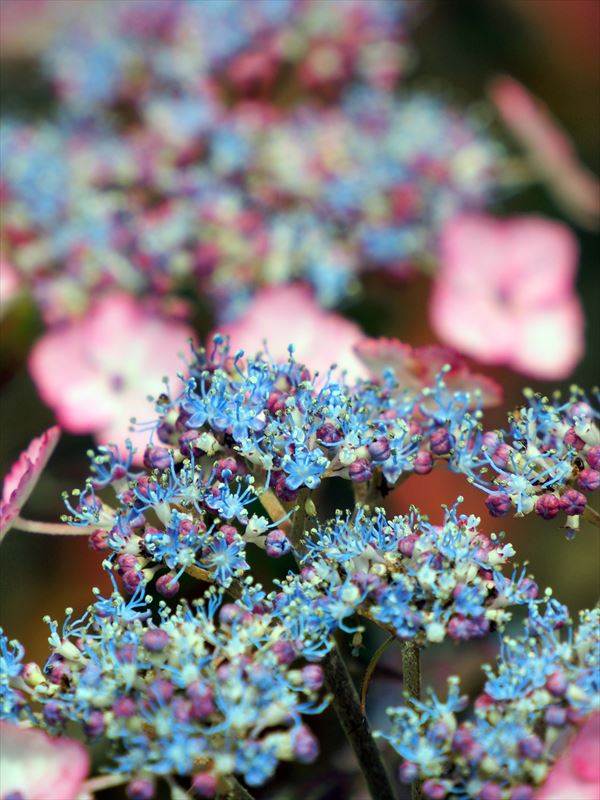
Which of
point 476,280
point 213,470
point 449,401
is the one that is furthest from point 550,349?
point 213,470

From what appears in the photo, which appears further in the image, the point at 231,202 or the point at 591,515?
the point at 231,202

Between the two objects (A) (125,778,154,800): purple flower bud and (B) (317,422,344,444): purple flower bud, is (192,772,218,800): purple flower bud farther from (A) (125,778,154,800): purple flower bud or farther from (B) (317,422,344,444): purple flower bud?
(B) (317,422,344,444): purple flower bud

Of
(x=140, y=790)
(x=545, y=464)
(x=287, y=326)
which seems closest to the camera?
(x=140, y=790)

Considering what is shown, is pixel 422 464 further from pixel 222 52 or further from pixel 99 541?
pixel 222 52

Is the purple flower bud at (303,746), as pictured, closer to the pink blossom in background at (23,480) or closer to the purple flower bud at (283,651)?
the purple flower bud at (283,651)

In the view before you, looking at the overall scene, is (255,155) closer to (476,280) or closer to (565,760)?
(476,280)

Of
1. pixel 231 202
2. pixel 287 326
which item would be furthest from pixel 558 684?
pixel 231 202

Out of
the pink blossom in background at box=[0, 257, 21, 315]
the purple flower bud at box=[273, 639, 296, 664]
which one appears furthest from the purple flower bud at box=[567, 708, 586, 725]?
the pink blossom in background at box=[0, 257, 21, 315]
